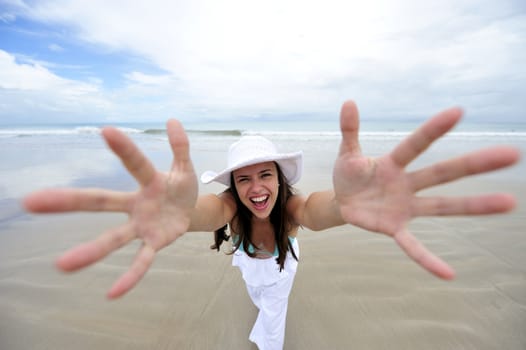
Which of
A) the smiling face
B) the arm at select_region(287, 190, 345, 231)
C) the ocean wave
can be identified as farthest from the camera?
the ocean wave

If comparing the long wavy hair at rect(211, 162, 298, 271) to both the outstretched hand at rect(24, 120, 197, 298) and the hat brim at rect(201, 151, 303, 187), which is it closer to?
the hat brim at rect(201, 151, 303, 187)

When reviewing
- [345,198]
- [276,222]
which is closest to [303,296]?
[276,222]

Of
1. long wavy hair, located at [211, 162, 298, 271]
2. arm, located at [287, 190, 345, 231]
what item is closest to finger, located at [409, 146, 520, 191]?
arm, located at [287, 190, 345, 231]

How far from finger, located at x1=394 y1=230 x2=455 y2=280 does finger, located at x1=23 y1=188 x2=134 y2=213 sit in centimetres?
108

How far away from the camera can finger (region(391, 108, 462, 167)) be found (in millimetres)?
855

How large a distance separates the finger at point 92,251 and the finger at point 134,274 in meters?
0.08

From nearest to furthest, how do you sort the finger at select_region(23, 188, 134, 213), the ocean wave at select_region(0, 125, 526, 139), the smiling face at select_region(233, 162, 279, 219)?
the finger at select_region(23, 188, 134, 213) → the smiling face at select_region(233, 162, 279, 219) → the ocean wave at select_region(0, 125, 526, 139)

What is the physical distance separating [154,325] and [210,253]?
3.49 ft

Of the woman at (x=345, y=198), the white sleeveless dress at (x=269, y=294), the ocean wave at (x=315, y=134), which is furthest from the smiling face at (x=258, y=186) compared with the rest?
the ocean wave at (x=315, y=134)

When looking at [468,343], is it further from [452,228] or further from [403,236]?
[452,228]

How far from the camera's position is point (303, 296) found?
2.40 m

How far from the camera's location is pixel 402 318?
6.89ft

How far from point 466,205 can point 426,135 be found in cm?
27

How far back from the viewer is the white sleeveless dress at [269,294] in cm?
189
